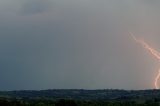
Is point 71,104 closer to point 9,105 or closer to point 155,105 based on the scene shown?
point 9,105

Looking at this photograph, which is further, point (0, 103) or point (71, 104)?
point (71, 104)

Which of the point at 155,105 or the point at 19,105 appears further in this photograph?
the point at 155,105

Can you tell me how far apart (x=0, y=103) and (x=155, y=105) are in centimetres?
7395

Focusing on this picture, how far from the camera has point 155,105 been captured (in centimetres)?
18662

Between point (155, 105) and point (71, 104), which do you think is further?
point (155, 105)

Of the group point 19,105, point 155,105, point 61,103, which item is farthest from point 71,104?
point 155,105

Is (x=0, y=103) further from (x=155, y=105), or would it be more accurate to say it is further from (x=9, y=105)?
(x=155, y=105)

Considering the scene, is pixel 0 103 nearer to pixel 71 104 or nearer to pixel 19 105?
pixel 19 105

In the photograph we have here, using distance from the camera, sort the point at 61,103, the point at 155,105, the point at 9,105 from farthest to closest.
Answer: the point at 155,105
the point at 61,103
the point at 9,105

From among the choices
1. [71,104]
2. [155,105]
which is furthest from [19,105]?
[155,105]

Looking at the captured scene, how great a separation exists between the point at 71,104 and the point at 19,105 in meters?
19.4

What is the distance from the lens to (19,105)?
5807 inches

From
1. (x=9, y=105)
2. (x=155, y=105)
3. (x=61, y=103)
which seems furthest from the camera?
(x=155, y=105)

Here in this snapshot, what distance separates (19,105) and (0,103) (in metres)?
8.38
